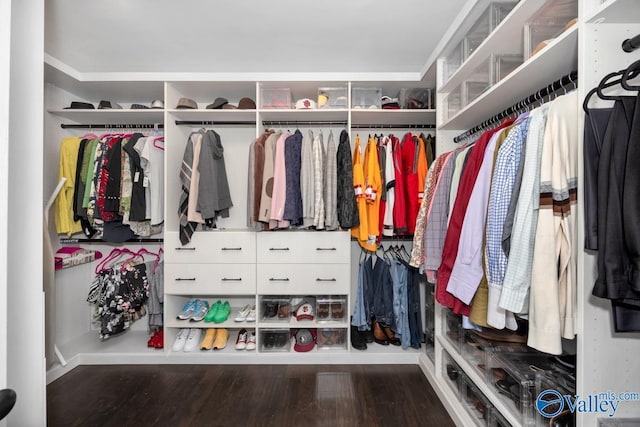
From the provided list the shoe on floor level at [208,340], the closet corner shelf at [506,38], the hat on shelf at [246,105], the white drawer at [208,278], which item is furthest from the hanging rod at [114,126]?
the closet corner shelf at [506,38]

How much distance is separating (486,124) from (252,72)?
1.72 m

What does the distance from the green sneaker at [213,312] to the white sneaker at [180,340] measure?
0.21 m

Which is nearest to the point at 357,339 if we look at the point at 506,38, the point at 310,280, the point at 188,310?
the point at 310,280

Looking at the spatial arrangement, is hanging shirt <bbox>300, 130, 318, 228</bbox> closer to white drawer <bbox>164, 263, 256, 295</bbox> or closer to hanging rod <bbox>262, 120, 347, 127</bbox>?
hanging rod <bbox>262, 120, 347, 127</bbox>

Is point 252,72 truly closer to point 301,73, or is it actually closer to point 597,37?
point 301,73

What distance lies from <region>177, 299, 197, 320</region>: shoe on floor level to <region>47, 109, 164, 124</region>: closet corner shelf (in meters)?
1.58

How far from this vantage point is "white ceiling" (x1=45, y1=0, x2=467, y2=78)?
154cm

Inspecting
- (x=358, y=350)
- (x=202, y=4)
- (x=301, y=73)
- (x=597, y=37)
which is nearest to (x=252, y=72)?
(x=301, y=73)

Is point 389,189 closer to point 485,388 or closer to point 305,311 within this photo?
point 305,311

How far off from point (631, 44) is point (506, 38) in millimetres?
592

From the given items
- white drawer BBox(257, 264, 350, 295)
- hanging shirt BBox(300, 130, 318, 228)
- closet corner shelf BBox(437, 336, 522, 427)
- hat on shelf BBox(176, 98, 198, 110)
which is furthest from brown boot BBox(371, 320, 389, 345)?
hat on shelf BBox(176, 98, 198, 110)

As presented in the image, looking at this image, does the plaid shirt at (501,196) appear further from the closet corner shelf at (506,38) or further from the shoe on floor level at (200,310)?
the shoe on floor level at (200,310)

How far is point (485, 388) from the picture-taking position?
1.31 meters

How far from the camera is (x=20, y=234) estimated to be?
33.2 inches
